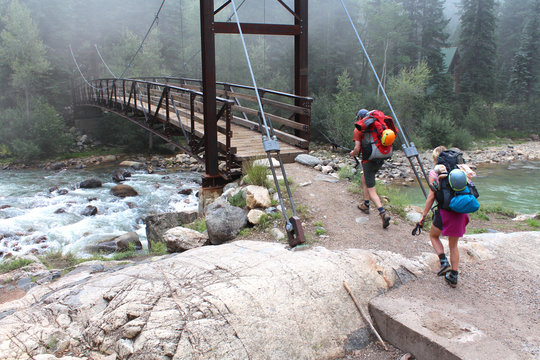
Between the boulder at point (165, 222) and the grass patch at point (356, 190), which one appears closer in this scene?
the grass patch at point (356, 190)

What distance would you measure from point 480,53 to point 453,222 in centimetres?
3788

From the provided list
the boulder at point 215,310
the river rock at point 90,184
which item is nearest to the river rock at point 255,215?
the boulder at point 215,310

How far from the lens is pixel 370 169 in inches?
204

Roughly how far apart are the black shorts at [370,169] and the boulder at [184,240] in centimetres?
244

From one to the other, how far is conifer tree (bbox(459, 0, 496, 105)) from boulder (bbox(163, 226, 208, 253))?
35.1 metres

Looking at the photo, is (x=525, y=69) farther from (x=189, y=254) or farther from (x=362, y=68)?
(x=189, y=254)

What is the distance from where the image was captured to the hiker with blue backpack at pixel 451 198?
11.5 ft

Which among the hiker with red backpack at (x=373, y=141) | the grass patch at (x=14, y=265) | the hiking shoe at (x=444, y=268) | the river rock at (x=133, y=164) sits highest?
the hiker with red backpack at (x=373, y=141)

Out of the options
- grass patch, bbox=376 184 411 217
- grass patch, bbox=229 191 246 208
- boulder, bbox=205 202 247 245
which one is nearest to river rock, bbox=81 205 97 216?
grass patch, bbox=229 191 246 208

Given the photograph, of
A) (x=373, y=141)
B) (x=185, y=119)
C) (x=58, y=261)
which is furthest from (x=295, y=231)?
(x=185, y=119)

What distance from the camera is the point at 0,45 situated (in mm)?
28859

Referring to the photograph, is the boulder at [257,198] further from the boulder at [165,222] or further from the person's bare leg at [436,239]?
the boulder at [165,222]

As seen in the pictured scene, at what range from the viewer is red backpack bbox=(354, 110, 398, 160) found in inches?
194

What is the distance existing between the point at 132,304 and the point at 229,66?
31.2m
